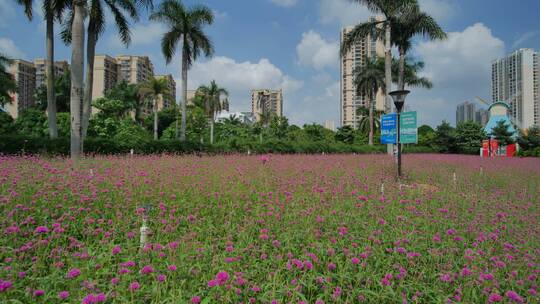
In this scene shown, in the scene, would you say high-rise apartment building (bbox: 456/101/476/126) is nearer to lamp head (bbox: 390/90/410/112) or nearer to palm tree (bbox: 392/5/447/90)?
palm tree (bbox: 392/5/447/90)

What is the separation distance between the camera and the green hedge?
1212cm

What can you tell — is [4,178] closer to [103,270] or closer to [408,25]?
[103,270]

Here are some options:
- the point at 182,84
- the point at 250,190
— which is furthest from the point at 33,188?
the point at 182,84

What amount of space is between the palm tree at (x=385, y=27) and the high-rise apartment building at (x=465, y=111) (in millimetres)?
93781

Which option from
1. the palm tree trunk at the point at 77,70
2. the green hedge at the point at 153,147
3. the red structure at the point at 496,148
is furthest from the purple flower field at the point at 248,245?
the red structure at the point at 496,148

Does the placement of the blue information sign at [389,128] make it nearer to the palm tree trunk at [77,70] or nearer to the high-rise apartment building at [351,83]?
the palm tree trunk at [77,70]

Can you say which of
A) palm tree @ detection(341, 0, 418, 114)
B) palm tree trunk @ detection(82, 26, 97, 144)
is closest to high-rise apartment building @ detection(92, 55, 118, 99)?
palm tree trunk @ detection(82, 26, 97, 144)

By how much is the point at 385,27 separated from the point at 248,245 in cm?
1942

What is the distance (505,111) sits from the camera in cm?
3675

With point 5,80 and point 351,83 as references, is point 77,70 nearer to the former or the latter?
point 5,80

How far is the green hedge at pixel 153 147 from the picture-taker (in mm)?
12117

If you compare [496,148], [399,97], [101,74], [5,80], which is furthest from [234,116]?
[399,97]

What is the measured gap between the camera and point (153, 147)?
54.3 feet

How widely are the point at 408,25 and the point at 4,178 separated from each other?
21.5 m
